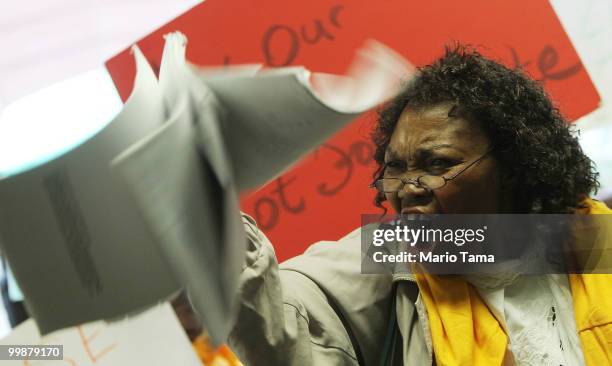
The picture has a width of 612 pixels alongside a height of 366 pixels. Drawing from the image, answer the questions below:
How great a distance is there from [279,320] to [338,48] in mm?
464

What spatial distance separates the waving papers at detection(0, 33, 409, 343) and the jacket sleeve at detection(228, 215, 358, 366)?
0.09 metres

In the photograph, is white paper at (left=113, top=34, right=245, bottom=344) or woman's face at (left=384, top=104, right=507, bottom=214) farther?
woman's face at (left=384, top=104, right=507, bottom=214)

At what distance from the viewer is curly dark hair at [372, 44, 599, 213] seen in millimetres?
710

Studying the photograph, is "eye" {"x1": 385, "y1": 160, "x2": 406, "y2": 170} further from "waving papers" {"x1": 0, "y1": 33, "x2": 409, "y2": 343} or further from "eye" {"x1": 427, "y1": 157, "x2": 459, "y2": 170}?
"waving papers" {"x1": 0, "y1": 33, "x2": 409, "y2": 343}

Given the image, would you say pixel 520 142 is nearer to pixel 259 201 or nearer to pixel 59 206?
pixel 259 201

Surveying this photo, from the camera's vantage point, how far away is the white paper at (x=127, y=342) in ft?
2.66

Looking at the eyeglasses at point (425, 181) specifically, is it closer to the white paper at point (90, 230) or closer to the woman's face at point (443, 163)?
the woman's face at point (443, 163)

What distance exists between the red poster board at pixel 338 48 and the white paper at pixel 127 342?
0.54 ft

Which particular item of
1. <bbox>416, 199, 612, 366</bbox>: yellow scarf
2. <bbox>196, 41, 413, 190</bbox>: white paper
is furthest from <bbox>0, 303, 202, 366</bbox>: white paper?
<bbox>196, 41, 413, 190</bbox>: white paper

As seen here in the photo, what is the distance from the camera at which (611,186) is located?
84 cm

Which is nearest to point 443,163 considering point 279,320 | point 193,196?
point 279,320

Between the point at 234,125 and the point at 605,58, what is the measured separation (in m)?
0.62

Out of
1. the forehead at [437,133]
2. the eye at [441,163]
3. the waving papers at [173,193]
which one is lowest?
the eye at [441,163]

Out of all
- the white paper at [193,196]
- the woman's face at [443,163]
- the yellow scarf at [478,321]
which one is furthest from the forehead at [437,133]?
the white paper at [193,196]
